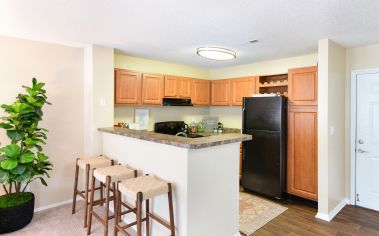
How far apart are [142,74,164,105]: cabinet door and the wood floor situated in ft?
8.60

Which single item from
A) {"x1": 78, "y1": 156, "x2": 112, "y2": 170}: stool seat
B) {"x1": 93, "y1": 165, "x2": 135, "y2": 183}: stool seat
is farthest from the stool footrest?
{"x1": 78, "y1": 156, "x2": 112, "y2": 170}: stool seat

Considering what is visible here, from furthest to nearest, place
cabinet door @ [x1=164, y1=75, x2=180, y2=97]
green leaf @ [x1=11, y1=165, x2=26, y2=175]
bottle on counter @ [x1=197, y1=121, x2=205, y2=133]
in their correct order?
1. bottle on counter @ [x1=197, y1=121, x2=205, y2=133]
2. cabinet door @ [x1=164, y1=75, x2=180, y2=97]
3. green leaf @ [x1=11, y1=165, x2=26, y2=175]

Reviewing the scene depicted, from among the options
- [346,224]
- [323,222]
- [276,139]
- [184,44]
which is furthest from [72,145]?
[346,224]

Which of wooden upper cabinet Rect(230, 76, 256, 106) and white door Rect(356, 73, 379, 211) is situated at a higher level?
wooden upper cabinet Rect(230, 76, 256, 106)

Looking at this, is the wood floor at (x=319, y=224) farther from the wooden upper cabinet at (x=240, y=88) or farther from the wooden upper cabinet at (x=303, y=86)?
the wooden upper cabinet at (x=240, y=88)

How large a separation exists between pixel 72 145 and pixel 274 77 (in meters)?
3.68

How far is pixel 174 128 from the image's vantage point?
15.6ft

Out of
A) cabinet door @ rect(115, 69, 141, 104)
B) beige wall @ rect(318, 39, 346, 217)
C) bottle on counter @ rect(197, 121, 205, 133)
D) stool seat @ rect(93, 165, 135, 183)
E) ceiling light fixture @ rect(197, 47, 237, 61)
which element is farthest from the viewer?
bottle on counter @ rect(197, 121, 205, 133)

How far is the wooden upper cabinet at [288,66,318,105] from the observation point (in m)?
3.37

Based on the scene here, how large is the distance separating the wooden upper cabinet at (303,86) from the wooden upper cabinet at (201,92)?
1.85 m

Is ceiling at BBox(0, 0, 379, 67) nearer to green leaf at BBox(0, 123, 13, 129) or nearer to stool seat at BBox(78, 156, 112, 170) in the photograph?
green leaf at BBox(0, 123, 13, 129)

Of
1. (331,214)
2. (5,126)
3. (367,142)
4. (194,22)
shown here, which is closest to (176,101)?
(194,22)

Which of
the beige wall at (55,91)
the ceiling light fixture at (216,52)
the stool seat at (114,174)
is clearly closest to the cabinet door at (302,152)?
the ceiling light fixture at (216,52)

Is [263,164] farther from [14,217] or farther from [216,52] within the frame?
[14,217]
